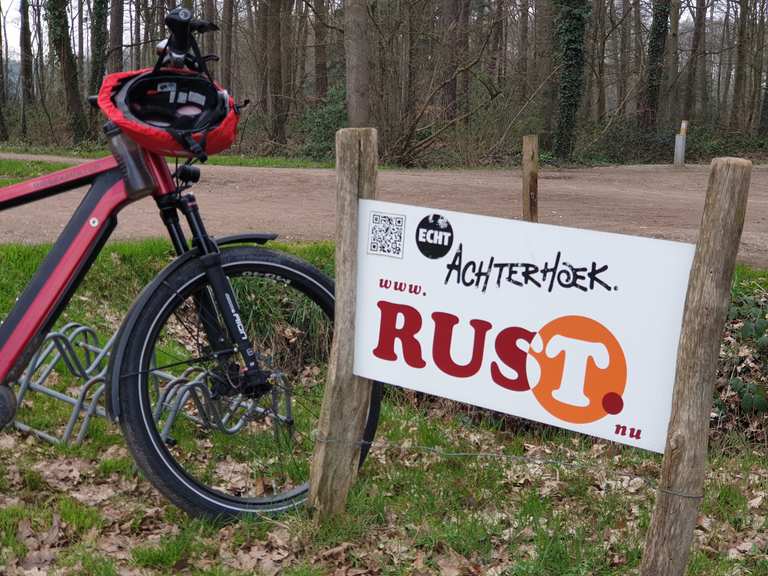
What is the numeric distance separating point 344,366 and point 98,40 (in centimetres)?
2017

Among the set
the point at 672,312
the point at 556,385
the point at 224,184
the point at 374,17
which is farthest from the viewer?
the point at 374,17

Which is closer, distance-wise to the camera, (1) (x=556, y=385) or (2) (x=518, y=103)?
(1) (x=556, y=385)

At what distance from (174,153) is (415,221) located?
856 millimetres

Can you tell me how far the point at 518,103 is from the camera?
68.9 ft

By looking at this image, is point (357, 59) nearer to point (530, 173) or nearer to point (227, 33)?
point (530, 173)

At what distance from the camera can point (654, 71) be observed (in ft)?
90.1

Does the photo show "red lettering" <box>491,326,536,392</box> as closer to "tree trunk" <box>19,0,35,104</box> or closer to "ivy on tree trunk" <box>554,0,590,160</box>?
"ivy on tree trunk" <box>554,0,590,160</box>

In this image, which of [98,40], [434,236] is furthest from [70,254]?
[98,40]

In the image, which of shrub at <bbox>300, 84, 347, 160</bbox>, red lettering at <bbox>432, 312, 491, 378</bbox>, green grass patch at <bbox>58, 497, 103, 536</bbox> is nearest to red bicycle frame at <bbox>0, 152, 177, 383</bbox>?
green grass patch at <bbox>58, 497, 103, 536</bbox>

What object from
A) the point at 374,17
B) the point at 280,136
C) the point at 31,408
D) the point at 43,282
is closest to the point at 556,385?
the point at 43,282

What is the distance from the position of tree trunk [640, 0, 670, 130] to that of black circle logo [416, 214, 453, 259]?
83.4 ft

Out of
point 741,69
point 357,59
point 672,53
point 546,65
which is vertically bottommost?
point 357,59

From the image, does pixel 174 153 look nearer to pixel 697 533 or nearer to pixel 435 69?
pixel 697 533

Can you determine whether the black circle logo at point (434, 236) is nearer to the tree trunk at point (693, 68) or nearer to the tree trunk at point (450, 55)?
the tree trunk at point (450, 55)
